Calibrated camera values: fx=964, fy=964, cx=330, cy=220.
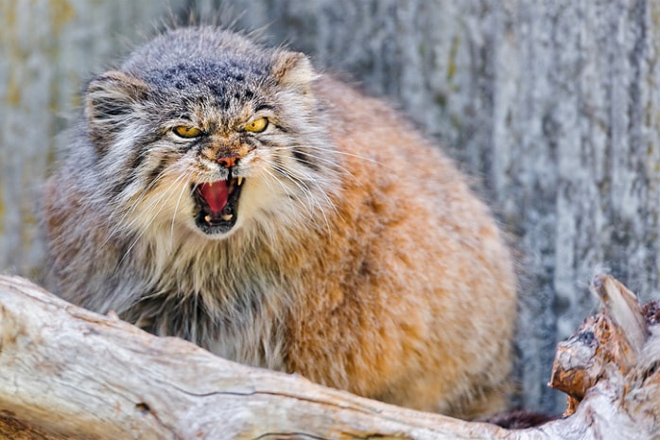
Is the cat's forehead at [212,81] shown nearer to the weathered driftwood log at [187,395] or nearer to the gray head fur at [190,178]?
the gray head fur at [190,178]

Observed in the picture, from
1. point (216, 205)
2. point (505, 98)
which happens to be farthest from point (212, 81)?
point (505, 98)

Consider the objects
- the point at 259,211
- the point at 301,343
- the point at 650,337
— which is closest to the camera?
the point at 650,337

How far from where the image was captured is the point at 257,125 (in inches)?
138

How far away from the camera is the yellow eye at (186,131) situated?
3.40m

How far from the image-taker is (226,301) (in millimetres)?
3938

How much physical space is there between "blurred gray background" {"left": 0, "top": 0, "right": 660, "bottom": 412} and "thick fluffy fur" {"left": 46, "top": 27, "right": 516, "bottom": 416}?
33 cm

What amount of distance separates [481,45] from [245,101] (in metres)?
1.64

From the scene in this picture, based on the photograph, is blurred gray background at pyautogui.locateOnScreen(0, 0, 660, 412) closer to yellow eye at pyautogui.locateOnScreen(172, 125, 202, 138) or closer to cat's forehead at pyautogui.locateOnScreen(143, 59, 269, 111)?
cat's forehead at pyautogui.locateOnScreen(143, 59, 269, 111)

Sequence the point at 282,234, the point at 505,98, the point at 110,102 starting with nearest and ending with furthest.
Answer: the point at 110,102 < the point at 282,234 < the point at 505,98

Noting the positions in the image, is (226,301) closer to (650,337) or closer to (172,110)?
(172,110)

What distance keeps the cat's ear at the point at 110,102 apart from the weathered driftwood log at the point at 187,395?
82 centimetres

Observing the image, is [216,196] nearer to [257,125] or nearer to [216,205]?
[216,205]

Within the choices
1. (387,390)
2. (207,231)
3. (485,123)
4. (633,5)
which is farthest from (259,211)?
(633,5)

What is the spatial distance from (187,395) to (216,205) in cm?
85
